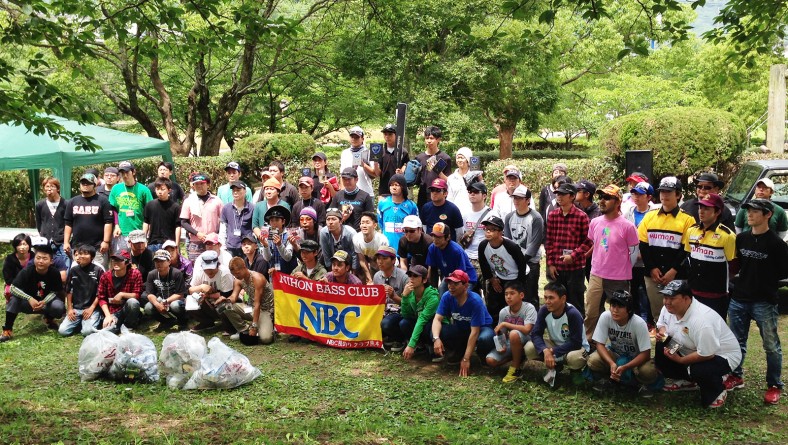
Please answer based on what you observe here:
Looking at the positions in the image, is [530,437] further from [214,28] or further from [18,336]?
[18,336]

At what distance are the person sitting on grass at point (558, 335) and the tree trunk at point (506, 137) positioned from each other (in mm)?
18003

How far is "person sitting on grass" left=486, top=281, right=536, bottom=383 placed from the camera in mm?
7656

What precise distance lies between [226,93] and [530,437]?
20362 millimetres

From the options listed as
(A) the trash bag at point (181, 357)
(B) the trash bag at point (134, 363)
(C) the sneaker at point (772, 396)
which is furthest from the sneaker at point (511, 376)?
(B) the trash bag at point (134, 363)

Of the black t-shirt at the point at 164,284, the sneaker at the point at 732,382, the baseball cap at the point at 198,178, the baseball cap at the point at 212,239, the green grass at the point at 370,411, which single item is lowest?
the green grass at the point at 370,411

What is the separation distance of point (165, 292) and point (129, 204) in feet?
6.21

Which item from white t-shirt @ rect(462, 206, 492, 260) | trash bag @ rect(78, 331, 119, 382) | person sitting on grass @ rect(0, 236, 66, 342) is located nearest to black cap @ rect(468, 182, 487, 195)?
white t-shirt @ rect(462, 206, 492, 260)

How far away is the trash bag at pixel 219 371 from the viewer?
7.64m

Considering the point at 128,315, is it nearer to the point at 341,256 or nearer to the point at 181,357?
the point at 181,357

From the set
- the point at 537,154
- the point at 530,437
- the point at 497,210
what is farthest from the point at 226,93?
the point at 530,437

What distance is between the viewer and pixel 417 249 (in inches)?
352

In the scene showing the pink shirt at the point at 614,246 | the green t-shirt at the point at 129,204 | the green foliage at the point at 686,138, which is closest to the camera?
the pink shirt at the point at 614,246

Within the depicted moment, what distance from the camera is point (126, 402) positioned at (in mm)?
7289

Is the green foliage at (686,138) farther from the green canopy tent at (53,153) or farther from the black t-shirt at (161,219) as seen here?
the green canopy tent at (53,153)
